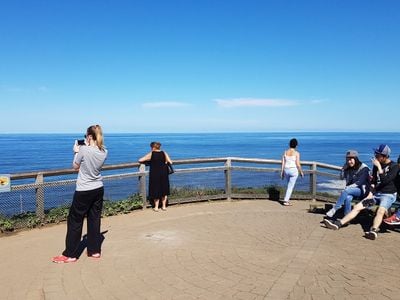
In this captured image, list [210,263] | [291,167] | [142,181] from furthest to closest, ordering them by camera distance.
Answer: [291,167]
[142,181]
[210,263]

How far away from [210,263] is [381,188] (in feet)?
12.4

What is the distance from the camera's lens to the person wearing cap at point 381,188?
7.27 meters

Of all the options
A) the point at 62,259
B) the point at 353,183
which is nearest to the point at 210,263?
the point at 62,259

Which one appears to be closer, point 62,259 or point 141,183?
point 62,259

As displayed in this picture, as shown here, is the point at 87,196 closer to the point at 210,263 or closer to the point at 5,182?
the point at 210,263

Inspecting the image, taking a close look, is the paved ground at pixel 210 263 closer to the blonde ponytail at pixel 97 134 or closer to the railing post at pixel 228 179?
the blonde ponytail at pixel 97 134

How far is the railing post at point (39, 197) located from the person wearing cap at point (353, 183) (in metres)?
5.66

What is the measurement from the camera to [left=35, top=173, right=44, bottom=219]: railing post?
7797mm

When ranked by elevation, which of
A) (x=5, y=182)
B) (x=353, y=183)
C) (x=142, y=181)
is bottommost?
(x=142, y=181)

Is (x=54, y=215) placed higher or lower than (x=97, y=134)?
lower

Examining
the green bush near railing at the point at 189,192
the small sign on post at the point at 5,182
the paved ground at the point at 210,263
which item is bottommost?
the paved ground at the point at 210,263

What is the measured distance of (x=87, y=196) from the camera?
5.88m

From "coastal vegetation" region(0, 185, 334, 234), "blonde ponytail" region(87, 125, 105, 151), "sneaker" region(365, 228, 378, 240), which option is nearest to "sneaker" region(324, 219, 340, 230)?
"sneaker" region(365, 228, 378, 240)

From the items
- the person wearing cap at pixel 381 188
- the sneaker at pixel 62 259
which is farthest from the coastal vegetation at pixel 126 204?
the person wearing cap at pixel 381 188
